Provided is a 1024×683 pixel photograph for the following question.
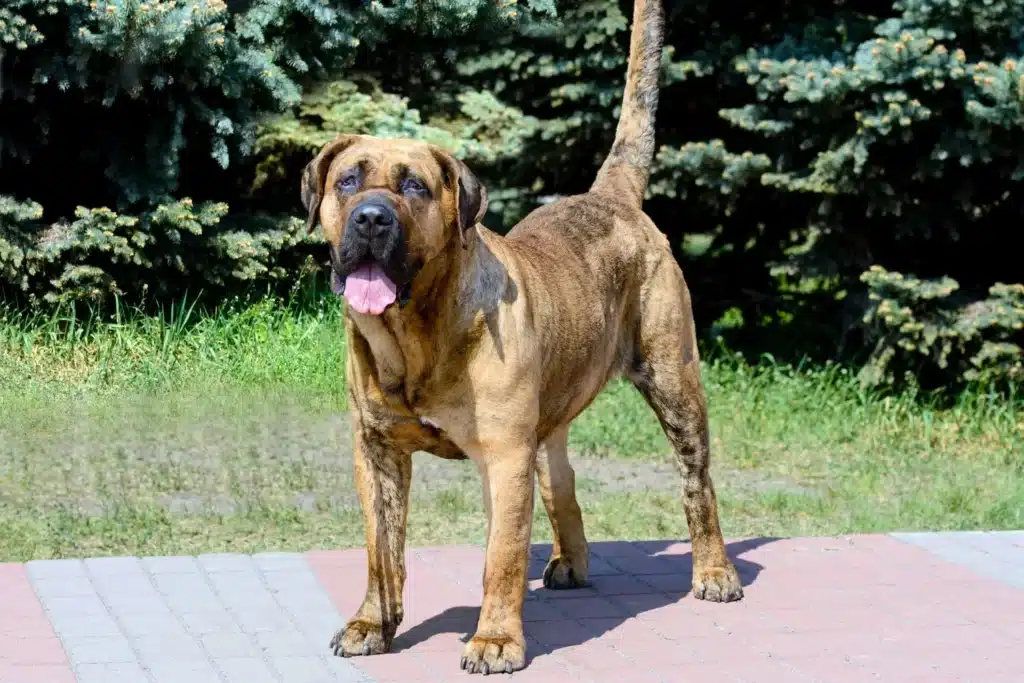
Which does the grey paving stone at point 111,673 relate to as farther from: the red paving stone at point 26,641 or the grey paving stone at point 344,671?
the grey paving stone at point 344,671

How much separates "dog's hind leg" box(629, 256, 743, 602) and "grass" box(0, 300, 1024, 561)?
1134 millimetres

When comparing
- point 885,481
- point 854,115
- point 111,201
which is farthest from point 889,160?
point 111,201

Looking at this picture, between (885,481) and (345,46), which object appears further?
(345,46)

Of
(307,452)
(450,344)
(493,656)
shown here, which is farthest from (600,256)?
(307,452)

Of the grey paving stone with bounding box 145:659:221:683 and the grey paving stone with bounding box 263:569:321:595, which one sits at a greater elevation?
the grey paving stone with bounding box 145:659:221:683

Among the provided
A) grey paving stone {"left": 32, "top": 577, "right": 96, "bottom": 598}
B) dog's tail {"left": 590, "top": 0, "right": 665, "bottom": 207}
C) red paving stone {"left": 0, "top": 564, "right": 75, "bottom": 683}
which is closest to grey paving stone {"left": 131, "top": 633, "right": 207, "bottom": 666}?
red paving stone {"left": 0, "top": 564, "right": 75, "bottom": 683}

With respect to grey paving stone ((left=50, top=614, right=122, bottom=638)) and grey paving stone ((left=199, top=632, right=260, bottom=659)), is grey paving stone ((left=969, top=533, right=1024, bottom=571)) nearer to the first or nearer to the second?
grey paving stone ((left=199, top=632, right=260, bottom=659))

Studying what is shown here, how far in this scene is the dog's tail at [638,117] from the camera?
635 centimetres

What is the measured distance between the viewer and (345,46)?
9367mm

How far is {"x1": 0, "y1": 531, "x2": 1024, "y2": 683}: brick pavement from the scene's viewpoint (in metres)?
4.84

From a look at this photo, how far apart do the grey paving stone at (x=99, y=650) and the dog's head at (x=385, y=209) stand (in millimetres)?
1422

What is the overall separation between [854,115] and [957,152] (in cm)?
65

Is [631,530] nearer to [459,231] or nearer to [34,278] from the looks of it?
[459,231]

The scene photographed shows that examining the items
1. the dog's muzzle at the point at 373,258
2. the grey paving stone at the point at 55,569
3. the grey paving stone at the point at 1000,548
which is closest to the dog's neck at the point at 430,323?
the dog's muzzle at the point at 373,258
